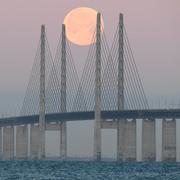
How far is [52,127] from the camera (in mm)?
158625

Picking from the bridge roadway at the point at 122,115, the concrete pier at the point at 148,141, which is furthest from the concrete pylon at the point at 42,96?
the concrete pier at the point at 148,141

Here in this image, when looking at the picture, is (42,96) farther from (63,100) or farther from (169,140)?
(169,140)

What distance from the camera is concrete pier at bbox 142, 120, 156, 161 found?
514 feet

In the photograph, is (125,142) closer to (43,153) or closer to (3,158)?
(43,153)

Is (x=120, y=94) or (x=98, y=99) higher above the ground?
(x=120, y=94)

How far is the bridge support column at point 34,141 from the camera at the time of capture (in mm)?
163375

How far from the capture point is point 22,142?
168375 millimetres

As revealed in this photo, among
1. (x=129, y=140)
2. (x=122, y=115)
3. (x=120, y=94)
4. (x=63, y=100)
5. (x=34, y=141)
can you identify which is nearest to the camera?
(x=120, y=94)

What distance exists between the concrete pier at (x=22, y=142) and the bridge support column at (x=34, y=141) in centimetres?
179

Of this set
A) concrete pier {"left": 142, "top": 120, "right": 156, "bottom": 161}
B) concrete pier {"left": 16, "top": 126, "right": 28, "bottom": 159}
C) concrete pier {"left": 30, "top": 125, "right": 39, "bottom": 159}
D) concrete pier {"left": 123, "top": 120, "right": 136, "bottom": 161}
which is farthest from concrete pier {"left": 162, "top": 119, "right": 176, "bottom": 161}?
concrete pier {"left": 16, "top": 126, "right": 28, "bottom": 159}

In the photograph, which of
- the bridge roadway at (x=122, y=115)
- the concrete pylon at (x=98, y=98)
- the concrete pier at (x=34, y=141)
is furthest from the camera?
the concrete pier at (x=34, y=141)

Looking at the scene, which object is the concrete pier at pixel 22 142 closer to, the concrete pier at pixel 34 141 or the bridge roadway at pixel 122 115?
the concrete pier at pixel 34 141

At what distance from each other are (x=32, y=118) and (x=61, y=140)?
5.20 metres

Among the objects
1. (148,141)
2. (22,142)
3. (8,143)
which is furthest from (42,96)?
(8,143)
